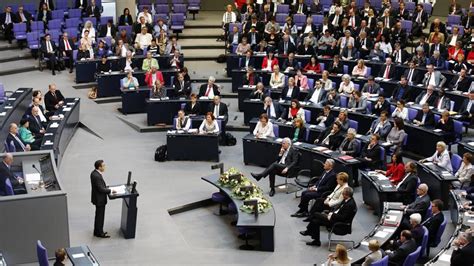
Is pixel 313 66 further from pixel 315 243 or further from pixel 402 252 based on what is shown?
pixel 402 252

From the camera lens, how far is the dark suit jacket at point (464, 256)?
11.8m

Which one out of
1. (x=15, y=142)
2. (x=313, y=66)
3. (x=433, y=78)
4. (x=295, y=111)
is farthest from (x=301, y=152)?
(x=15, y=142)

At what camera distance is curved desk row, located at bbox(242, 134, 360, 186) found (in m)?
17.2

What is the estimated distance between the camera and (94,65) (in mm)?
24844

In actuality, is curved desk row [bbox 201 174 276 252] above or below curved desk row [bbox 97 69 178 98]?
below

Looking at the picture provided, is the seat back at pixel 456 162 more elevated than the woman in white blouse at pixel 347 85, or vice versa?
the woman in white blouse at pixel 347 85

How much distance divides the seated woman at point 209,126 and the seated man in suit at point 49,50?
326 inches

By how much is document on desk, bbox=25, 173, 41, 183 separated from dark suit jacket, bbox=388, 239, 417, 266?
245 inches

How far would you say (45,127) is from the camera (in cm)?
1923

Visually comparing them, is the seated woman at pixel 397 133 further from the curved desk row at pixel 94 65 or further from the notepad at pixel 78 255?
the curved desk row at pixel 94 65

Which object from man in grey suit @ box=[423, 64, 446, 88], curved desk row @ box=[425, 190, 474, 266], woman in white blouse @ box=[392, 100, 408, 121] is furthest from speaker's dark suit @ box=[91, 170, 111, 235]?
man in grey suit @ box=[423, 64, 446, 88]

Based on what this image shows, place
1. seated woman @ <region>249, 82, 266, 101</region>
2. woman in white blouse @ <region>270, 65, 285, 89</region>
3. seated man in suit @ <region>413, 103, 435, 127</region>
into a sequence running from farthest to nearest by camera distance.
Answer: woman in white blouse @ <region>270, 65, 285, 89</region>
seated woman @ <region>249, 82, 266, 101</region>
seated man in suit @ <region>413, 103, 435, 127</region>

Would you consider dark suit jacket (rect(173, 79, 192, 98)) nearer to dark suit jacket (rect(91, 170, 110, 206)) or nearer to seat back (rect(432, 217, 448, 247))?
dark suit jacket (rect(91, 170, 110, 206))

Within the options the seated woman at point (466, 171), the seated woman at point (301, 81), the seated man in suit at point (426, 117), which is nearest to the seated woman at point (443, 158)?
the seated woman at point (466, 171)
